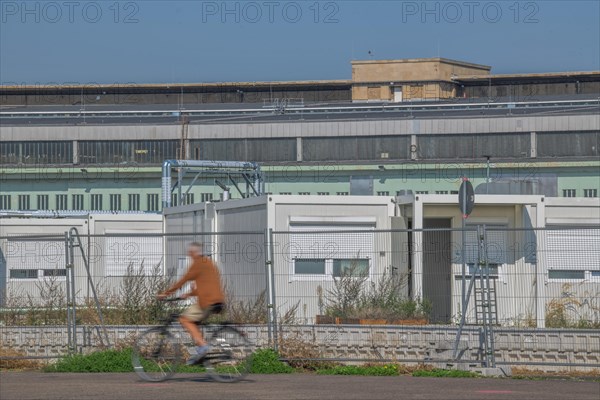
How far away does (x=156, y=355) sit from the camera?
16.1 meters

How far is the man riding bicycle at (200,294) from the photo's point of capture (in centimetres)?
1543

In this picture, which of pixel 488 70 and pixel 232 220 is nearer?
pixel 232 220

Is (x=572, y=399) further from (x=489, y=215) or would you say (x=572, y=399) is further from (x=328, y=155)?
(x=328, y=155)

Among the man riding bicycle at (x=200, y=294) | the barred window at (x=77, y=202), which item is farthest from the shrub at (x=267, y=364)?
the barred window at (x=77, y=202)

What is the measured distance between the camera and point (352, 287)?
21594 millimetres

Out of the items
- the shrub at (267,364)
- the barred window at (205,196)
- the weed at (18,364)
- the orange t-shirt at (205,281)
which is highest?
the barred window at (205,196)

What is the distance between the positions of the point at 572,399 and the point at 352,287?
776 centimetres

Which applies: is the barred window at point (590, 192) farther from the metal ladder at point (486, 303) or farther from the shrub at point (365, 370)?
the shrub at point (365, 370)

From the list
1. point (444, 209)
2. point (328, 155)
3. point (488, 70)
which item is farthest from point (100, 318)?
point (488, 70)

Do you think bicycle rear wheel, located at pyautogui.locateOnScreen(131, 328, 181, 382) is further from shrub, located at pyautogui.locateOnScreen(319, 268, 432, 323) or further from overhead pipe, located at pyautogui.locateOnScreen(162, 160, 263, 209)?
overhead pipe, located at pyautogui.locateOnScreen(162, 160, 263, 209)

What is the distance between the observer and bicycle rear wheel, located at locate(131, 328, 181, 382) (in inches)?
629

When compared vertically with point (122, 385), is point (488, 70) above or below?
above

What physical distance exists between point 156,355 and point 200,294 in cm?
120

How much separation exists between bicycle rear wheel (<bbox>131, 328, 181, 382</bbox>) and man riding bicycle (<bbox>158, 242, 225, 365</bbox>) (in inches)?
17.4
